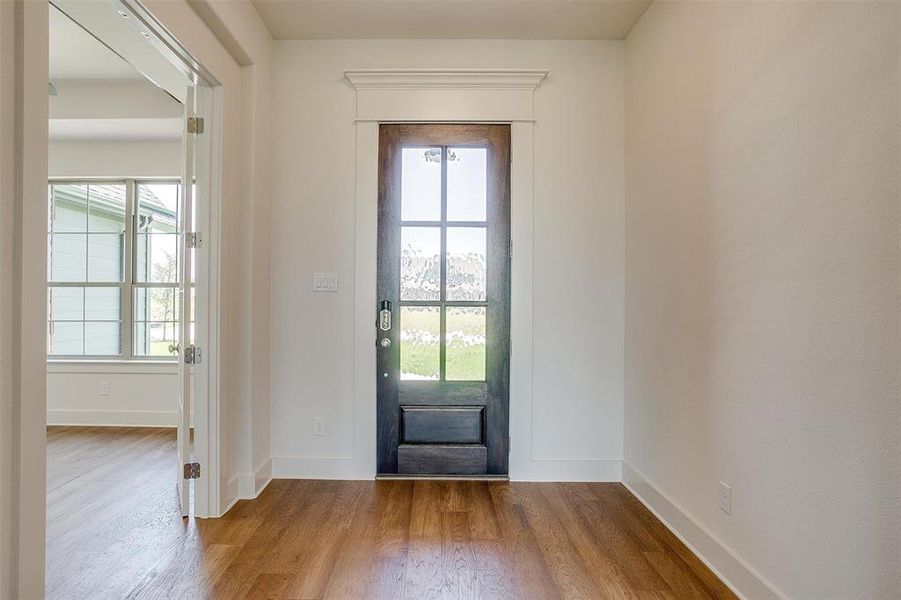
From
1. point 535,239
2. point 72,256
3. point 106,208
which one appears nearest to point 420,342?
point 535,239

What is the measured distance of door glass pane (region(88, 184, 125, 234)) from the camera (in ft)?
13.7

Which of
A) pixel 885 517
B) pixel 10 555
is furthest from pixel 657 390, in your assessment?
pixel 10 555

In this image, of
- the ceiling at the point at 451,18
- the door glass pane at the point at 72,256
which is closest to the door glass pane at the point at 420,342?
the ceiling at the point at 451,18

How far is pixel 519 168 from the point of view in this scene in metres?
2.82

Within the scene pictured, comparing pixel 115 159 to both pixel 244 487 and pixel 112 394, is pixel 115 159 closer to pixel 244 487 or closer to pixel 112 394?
pixel 112 394

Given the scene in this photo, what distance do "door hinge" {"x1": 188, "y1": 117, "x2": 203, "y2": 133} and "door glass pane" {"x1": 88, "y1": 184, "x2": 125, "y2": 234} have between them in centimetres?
255

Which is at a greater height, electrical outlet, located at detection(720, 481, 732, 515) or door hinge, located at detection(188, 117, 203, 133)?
door hinge, located at detection(188, 117, 203, 133)

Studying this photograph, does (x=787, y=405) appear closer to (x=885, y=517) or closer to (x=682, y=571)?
(x=885, y=517)

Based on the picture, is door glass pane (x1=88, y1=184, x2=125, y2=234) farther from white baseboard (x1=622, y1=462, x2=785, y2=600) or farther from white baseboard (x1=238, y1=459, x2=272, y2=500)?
white baseboard (x1=622, y1=462, x2=785, y2=600)

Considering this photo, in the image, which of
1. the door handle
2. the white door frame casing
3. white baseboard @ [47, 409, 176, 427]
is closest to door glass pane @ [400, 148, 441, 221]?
the white door frame casing

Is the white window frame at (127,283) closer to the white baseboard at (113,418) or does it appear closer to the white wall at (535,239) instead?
the white baseboard at (113,418)

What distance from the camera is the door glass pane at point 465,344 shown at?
112 inches

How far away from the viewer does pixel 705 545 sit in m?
1.93

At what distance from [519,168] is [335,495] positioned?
226cm
